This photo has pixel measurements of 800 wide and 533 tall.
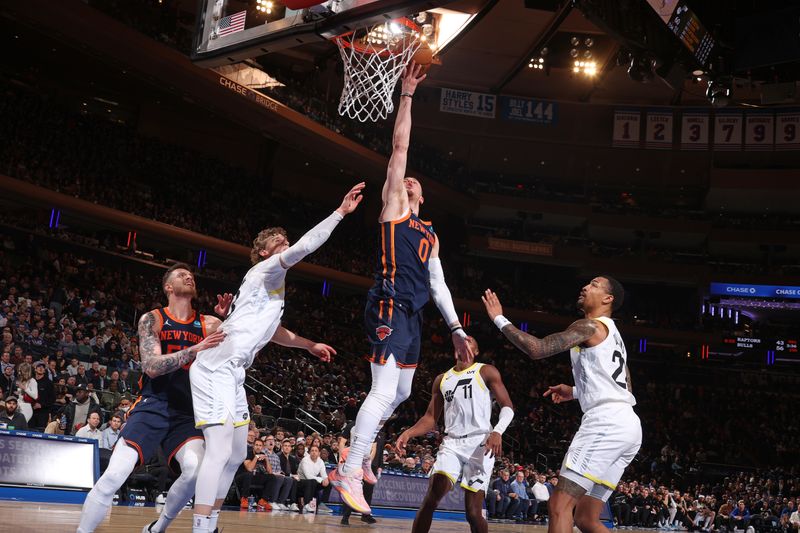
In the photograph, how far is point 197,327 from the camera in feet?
20.8

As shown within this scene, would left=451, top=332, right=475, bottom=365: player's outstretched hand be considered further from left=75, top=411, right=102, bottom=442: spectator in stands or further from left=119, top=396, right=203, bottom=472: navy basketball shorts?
left=75, top=411, right=102, bottom=442: spectator in stands

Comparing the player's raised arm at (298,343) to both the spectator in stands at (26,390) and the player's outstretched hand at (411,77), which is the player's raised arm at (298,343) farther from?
the spectator in stands at (26,390)

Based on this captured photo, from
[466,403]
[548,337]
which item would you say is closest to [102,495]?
[548,337]

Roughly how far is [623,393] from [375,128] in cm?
2659

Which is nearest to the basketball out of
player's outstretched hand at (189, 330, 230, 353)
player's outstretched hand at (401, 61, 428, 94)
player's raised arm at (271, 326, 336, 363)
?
player's outstretched hand at (401, 61, 428, 94)

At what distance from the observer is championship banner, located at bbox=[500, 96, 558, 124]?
3291cm

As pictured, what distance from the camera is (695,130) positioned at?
1291 inches

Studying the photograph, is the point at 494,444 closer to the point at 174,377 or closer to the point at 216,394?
the point at 216,394

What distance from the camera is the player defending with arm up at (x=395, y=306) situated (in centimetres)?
607

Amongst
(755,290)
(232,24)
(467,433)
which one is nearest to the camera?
(467,433)

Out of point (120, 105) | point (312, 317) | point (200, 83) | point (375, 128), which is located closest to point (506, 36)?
point (375, 128)

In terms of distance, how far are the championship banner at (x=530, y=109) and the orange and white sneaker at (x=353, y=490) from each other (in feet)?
93.4

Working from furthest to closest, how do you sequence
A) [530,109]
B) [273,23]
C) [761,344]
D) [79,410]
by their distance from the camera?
[761,344] < [530,109] < [79,410] < [273,23]

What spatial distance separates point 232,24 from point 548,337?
5092 millimetres
